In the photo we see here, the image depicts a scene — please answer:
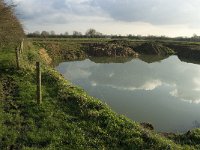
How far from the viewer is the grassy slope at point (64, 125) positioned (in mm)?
15250

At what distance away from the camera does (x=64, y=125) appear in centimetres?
1714

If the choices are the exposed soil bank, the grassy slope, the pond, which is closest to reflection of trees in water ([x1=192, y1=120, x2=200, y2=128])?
the pond

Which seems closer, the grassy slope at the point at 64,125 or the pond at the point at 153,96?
the grassy slope at the point at 64,125

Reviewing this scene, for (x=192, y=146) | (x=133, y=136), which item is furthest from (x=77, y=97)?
(x=192, y=146)

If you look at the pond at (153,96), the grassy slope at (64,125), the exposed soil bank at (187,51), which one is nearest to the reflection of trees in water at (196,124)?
the pond at (153,96)

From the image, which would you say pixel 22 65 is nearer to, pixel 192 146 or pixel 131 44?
pixel 192 146

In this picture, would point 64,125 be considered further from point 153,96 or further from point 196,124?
point 153,96

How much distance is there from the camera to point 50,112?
18891 mm

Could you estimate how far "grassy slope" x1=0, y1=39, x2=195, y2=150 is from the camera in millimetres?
15250

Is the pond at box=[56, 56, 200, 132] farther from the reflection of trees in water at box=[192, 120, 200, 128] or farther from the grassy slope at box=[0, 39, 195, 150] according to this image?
the grassy slope at box=[0, 39, 195, 150]

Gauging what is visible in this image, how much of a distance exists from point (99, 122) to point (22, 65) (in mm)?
15482

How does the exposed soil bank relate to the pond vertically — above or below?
above

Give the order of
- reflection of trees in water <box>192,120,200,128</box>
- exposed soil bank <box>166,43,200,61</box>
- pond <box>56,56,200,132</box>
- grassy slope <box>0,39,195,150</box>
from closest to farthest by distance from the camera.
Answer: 1. grassy slope <box>0,39,195,150</box>
2. reflection of trees in water <box>192,120,200,128</box>
3. pond <box>56,56,200,132</box>
4. exposed soil bank <box>166,43,200,61</box>

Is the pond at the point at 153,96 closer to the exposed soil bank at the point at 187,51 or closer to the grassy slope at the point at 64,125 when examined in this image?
the grassy slope at the point at 64,125
